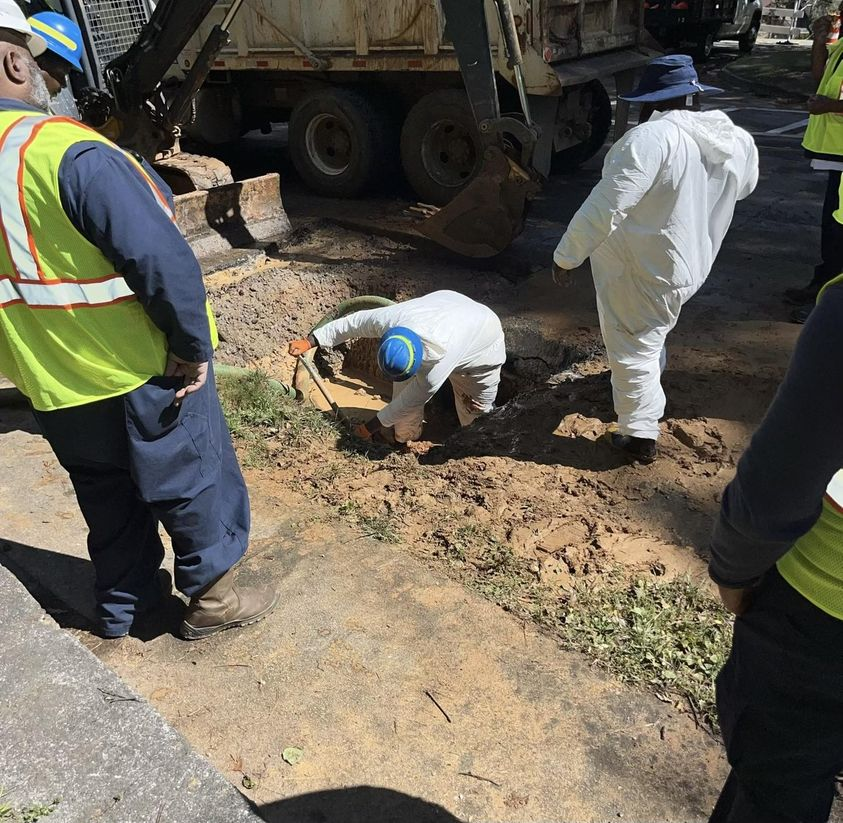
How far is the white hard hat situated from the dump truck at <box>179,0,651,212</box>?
17.2 feet

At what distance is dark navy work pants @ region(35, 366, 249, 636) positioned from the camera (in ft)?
7.54

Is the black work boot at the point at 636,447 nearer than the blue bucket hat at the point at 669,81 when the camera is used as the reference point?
No

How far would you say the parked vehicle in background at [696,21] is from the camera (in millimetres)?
13719

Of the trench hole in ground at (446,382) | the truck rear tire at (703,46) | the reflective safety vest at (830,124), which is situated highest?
the reflective safety vest at (830,124)

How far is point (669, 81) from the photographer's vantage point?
3.48 m

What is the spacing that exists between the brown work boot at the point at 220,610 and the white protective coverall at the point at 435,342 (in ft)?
5.66

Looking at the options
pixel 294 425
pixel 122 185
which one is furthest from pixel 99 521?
pixel 294 425

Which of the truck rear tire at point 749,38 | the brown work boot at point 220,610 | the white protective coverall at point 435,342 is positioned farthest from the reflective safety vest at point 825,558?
the truck rear tire at point 749,38

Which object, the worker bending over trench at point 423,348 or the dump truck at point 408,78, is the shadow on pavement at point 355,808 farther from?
the dump truck at point 408,78

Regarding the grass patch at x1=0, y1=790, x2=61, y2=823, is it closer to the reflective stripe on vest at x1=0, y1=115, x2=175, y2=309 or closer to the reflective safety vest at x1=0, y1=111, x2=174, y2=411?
the reflective safety vest at x1=0, y1=111, x2=174, y2=411

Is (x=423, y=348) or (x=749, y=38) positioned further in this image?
(x=749, y=38)

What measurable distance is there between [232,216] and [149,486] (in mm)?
5189

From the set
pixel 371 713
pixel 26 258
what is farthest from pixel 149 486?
pixel 371 713

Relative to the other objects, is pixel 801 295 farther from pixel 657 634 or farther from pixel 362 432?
pixel 657 634
